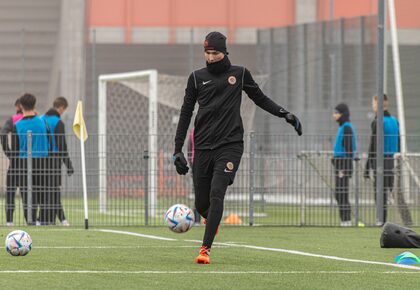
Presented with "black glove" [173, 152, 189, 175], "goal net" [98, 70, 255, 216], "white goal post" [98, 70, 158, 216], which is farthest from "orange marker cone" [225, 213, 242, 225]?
"black glove" [173, 152, 189, 175]

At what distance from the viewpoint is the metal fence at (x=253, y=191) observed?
1816cm

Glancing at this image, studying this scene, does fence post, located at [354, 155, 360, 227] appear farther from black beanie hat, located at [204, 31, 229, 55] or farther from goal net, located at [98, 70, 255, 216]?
black beanie hat, located at [204, 31, 229, 55]

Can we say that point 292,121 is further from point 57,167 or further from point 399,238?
point 57,167

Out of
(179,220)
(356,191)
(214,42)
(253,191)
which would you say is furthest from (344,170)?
(214,42)

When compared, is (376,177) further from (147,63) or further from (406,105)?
(147,63)

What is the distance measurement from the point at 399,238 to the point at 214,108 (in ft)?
9.70

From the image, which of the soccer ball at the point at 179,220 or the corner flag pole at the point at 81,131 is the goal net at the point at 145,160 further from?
the soccer ball at the point at 179,220

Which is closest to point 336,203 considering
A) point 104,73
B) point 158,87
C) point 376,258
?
point 158,87

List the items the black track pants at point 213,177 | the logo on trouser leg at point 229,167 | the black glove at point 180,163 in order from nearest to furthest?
the black track pants at point 213,177, the logo on trouser leg at point 229,167, the black glove at point 180,163

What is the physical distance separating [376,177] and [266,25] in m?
14.2

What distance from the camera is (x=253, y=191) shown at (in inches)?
714

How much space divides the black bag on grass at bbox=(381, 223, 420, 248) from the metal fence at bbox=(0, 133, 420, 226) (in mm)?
5082

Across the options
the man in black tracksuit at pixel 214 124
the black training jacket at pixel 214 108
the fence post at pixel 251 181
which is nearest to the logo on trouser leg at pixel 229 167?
the man in black tracksuit at pixel 214 124

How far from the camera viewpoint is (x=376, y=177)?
17.9m
